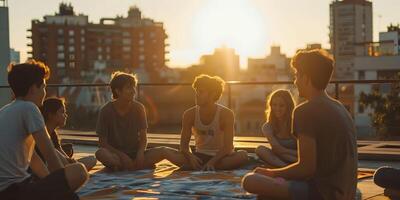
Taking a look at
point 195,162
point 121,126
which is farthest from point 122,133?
point 195,162

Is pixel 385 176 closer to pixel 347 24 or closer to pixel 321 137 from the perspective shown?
pixel 321 137

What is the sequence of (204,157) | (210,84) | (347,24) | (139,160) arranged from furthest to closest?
(347,24)
(139,160)
(204,157)
(210,84)

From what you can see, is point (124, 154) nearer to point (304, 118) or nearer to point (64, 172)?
point (64, 172)

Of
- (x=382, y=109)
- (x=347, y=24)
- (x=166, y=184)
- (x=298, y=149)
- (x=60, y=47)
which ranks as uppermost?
(x=347, y=24)

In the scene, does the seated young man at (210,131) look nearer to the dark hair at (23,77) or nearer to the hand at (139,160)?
the hand at (139,160)

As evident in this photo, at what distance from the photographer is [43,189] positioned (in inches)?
153

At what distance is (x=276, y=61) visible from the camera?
15412 centimetres

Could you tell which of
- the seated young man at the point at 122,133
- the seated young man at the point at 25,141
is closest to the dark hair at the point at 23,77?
the seated young man at the point at 25,141

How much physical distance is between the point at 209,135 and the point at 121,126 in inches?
33.9

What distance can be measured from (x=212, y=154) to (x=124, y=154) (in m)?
0.85

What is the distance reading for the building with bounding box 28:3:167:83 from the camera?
122 m

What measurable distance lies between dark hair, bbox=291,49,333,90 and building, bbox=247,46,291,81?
12276cm

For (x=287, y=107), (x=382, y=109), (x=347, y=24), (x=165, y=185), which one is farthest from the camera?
(x=347, y=24)

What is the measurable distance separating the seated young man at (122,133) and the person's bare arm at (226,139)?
1.85ft
